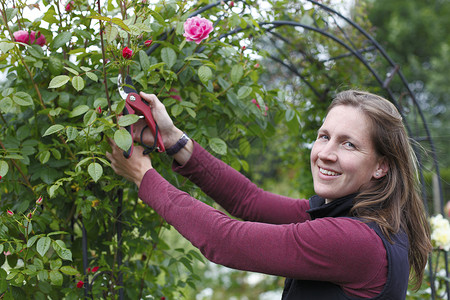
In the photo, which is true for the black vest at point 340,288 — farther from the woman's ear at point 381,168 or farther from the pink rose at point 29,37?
the pink rose at point 29,37

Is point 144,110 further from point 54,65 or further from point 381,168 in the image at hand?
point 381,168

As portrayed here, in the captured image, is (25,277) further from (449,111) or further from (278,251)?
(449,111)

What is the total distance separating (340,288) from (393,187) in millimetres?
338

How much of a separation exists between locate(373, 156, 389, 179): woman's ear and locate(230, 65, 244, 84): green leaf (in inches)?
22.2

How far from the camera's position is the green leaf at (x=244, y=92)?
1.63 meters

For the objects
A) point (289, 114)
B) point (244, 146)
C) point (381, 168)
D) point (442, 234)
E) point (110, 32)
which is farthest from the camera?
point (442, 234)

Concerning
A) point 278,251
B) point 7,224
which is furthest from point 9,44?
point 278,251

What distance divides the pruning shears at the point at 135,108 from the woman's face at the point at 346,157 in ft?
1.58

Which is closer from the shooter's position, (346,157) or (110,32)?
(110,32)

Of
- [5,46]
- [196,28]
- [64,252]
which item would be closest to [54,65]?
[5,46]

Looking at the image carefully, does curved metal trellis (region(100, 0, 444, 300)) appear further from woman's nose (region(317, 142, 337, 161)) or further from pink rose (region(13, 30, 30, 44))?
woman's nose (region(317, 142, 337, 161))

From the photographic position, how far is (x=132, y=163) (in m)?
1.36

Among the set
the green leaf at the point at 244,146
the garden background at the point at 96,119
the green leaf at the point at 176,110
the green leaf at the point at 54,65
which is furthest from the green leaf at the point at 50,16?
the green leaf at the point at 244,146

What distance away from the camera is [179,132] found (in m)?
1.54
